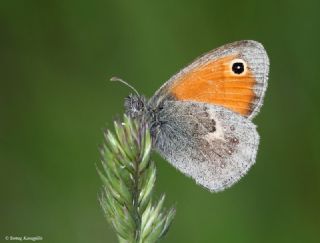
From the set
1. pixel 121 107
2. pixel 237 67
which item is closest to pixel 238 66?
pixel 237 67

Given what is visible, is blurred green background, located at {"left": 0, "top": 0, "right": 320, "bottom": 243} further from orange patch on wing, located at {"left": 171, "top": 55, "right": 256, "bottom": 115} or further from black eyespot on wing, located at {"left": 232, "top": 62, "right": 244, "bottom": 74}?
black eyespot on wing, located at {"left": 232, "top": 62, "right": 244, "bottom": 74}

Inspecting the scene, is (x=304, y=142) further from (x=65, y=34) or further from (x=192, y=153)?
(x=65, y=34)

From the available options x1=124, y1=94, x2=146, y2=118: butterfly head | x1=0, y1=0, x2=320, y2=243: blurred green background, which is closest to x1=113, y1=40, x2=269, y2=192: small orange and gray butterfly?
x1=124, y1=94, x2=146, y2=118: butterfly head

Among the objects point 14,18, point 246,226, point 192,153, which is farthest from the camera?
point 14,18

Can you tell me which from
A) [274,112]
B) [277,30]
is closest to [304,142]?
[274,112]

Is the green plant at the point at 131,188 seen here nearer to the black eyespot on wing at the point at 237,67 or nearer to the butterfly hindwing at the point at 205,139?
the butterfly hindwing at the point at 205,139

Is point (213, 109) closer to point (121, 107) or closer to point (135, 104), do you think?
point (135, 104)
